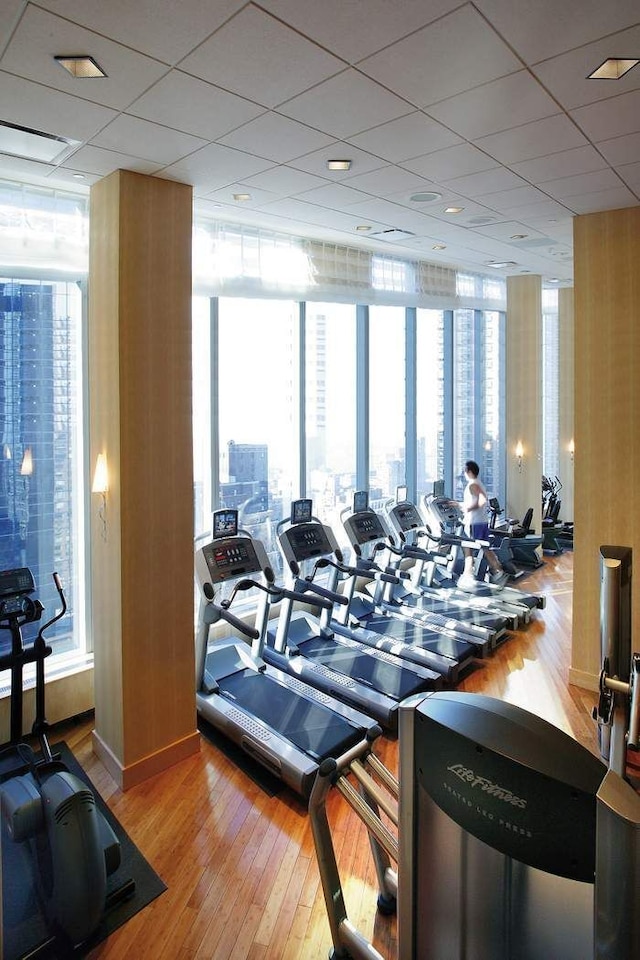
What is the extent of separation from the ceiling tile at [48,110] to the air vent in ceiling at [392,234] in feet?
9.35

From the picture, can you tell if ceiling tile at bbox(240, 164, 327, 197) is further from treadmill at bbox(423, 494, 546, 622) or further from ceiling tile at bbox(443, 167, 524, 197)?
treadmill at bbox(423, 494, 546, 622)

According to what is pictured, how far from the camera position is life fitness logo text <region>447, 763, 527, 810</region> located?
1.21m

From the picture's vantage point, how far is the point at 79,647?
4215 mm

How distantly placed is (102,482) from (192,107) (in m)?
2.05

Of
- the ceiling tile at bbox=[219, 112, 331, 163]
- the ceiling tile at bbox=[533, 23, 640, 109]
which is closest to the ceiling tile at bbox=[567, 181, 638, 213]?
the ceiling tile at bbox=[533, 23, 640, 109]

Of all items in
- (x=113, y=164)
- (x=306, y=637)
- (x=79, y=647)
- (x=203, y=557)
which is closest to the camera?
(x=113, y=164)

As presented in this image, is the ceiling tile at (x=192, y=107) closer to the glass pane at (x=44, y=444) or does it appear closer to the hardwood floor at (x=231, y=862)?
the glass pane at (x=44, y=444)

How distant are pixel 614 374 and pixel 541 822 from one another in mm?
3854

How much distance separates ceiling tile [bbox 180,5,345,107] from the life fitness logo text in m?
2.46

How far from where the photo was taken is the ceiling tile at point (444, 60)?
6.60 feet

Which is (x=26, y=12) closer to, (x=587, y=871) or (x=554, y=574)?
(x=587, y=871)

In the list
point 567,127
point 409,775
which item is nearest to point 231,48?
point 567,127

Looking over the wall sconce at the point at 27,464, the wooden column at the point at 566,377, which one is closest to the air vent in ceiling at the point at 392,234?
the wall sconce at the point at 27,464

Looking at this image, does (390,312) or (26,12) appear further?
(390,312)
